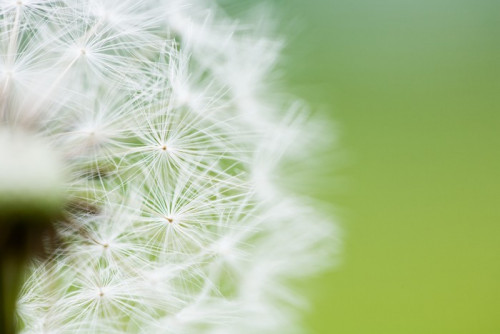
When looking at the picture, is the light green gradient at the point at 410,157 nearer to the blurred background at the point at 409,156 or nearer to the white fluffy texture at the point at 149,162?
the blurred background at the point at 409,156

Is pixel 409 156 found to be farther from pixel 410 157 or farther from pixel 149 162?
pixel 149 162

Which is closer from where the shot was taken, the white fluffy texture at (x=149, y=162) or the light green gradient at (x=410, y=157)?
the white fluffy texture at (x=149, y=162)

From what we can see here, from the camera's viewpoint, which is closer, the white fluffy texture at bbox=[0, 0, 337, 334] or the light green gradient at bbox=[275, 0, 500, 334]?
Answer: the white fluffy texture at bbox=[0, 0, 337, 334]

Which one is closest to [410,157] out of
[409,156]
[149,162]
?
[409,156]

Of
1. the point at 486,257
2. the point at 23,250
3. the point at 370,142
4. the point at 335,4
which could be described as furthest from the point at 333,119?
the point at 23,250

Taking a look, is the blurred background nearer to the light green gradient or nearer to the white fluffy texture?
the light green gradient

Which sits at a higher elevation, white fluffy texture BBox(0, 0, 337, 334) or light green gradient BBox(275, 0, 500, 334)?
light green gradient BBox(275, 0, 500, 334)

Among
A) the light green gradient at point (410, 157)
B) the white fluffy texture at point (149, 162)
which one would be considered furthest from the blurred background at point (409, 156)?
the white fluffy texture at point (149, 162)

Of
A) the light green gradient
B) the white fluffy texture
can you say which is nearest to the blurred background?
the light green gradient
